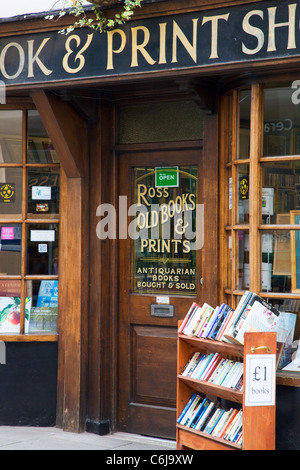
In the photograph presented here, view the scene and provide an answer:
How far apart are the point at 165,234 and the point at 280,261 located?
1242 millimetres

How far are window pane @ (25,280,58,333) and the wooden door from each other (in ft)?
1.96

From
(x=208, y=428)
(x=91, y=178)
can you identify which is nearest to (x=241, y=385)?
(x=208, y=428)

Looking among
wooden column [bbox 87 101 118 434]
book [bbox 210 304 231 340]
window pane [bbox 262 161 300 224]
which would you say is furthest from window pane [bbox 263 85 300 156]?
wooden column [bbox 87 101 118 434]

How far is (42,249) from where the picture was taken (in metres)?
5.89

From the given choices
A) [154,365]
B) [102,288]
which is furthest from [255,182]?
[154,365]

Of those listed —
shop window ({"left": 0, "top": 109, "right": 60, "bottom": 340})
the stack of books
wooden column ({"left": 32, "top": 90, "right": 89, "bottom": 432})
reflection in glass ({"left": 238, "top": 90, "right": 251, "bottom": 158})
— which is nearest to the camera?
the stack of books

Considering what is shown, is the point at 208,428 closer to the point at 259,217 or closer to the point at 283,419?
the point at 283,419

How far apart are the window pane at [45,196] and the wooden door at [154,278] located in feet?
1.92

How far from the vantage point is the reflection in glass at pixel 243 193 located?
4828 millimetres

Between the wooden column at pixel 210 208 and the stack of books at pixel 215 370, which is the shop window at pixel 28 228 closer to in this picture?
the wooden column at pixel 210 208

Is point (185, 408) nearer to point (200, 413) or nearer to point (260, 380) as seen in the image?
point (200, 413)

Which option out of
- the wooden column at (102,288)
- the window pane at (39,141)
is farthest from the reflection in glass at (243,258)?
the window pane at (39,141)

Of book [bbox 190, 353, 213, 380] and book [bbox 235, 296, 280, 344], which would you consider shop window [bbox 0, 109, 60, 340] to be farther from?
book [bbox 235, 296, 280, 344]

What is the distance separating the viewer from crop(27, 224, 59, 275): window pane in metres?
5.88
